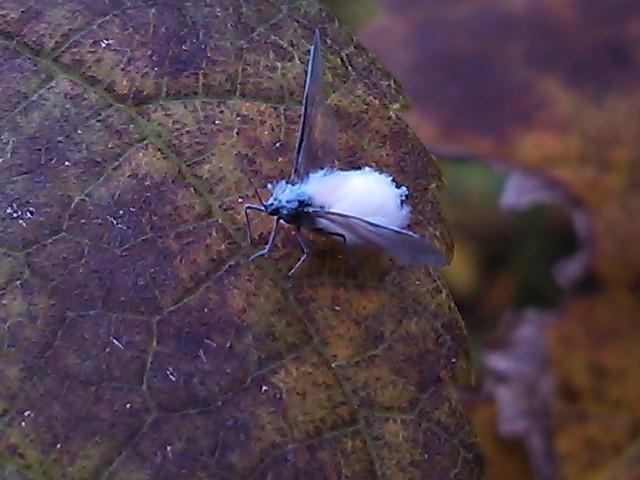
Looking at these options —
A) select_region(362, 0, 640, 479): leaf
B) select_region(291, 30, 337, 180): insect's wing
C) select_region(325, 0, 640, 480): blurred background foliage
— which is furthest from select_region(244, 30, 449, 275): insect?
select_region(362, 0, 640, 479): leaf

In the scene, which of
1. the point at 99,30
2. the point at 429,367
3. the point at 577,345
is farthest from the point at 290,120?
the point at 577,345

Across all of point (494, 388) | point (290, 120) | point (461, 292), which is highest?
point (461, 292)

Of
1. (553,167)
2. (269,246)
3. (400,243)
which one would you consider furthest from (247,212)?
(553,167)

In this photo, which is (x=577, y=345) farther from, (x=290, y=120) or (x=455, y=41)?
(x=290, y=120)

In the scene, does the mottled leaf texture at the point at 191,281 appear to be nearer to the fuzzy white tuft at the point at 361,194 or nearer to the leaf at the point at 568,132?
the fuzzy white tuft at the point at 361,194

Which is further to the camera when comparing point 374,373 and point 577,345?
point 577,345

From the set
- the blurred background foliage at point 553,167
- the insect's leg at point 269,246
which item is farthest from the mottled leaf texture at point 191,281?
the blurred background foliage at point 553,167

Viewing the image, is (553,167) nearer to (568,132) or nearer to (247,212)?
(568,132)
